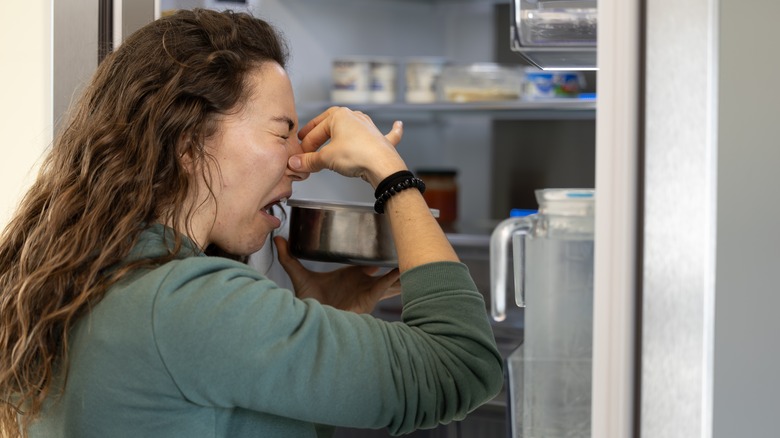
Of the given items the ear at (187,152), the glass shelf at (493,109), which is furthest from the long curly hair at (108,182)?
the glass shelf at (493,109)

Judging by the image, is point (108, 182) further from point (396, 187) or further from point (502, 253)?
point (502, 253)

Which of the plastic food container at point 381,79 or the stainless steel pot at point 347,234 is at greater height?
the plastic food container at point 381,79

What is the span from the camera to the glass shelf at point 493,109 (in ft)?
10.1

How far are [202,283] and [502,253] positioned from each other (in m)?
0.31

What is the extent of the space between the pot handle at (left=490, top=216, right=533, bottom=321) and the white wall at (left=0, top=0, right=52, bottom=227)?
62 cm

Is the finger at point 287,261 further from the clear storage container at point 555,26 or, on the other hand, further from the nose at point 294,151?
the clear storage container at point 555,26

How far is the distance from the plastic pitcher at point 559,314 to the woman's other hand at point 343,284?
35 cm

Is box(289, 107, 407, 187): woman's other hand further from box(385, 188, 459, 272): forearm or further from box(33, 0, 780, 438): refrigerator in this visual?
box(33, 0, 780, 438): refrigerator

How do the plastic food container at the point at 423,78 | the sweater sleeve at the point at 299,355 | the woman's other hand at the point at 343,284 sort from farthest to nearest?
the plastic food container at the point at 423,78, the woman's other hand at the point at 343,284, the sweater sleeve at the point at 299,355

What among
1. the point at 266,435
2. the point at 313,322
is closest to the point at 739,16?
the point at 313,322

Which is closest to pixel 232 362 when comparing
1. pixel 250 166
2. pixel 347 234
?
pixel 250 166

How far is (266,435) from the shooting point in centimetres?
92

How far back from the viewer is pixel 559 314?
0.79 meters

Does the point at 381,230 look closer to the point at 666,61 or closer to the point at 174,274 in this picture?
the point at 174,274
